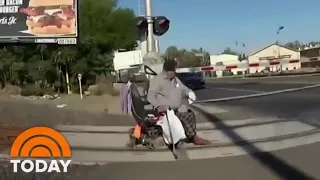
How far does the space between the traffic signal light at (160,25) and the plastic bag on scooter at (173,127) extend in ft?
8.30

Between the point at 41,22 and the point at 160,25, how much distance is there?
18.5m

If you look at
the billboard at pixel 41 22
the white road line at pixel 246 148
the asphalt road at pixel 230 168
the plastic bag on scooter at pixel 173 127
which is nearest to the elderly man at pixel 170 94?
the plastic bag on scooter at pixel 173 127

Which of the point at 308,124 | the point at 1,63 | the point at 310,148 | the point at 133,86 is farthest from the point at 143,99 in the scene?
the point at 1,63

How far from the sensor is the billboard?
27.2 meters

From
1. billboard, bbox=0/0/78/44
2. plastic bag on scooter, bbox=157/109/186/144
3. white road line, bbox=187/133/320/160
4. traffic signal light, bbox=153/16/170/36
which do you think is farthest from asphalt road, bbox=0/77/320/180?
billboard, bbox=0/0/78/44

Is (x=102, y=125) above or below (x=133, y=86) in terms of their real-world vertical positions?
below

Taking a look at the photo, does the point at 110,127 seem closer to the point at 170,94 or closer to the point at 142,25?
the point at 142,25

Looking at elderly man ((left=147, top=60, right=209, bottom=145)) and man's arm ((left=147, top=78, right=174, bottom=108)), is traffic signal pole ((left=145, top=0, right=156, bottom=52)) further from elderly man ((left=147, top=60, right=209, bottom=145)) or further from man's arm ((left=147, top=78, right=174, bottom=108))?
man's arm ((left=147, top=78, right=174, bottom=108))

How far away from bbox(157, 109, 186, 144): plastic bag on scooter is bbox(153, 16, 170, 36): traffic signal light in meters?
2.53

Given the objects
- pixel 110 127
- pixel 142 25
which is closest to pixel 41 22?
pixel 110 127

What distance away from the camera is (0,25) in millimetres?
27516

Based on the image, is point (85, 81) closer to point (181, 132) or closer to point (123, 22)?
point (123, 22)

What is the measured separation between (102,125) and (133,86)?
8.24 feet

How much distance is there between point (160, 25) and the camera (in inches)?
393
